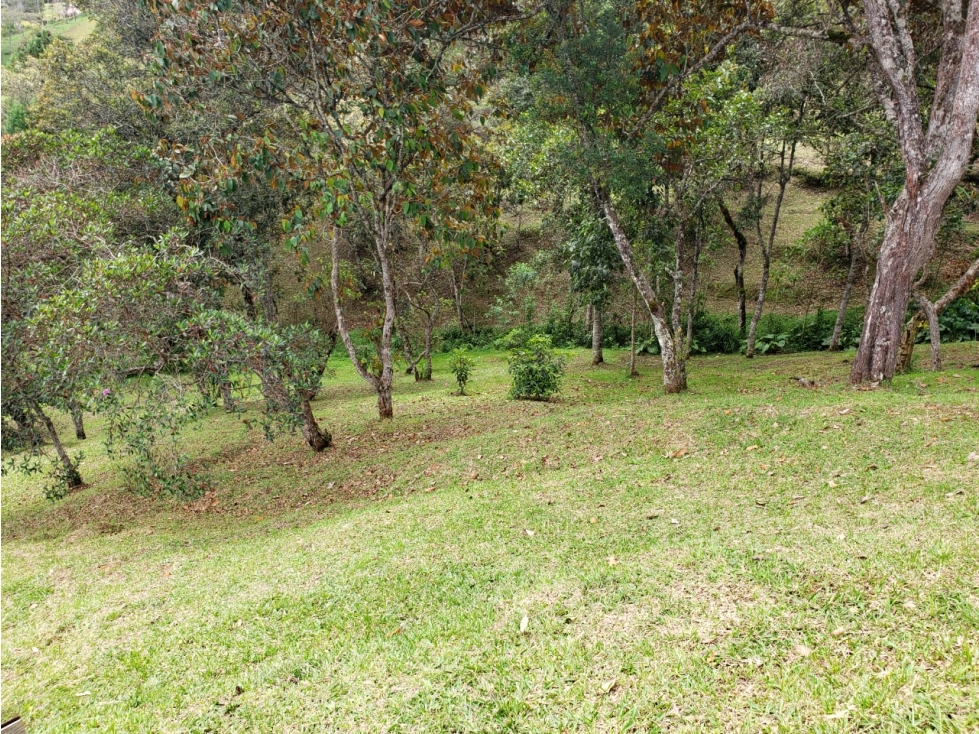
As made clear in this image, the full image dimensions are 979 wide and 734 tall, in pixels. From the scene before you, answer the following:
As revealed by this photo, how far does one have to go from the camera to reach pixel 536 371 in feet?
41.2

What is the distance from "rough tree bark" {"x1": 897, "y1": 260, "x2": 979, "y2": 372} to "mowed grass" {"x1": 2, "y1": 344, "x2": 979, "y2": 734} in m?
1.25

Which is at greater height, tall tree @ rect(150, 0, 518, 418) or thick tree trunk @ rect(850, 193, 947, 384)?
tall tree @ rect(150, 0, 518, 418)

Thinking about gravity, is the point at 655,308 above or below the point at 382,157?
below

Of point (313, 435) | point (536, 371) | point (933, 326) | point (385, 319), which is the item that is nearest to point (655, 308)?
point (536, 371)

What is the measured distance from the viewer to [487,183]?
924 cm

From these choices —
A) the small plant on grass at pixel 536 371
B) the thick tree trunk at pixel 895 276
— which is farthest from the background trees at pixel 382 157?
the small plant on grass at pixel 536 371

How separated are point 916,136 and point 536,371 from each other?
771 centimetres

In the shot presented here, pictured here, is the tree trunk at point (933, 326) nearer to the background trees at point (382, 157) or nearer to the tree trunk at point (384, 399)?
the background trees at point (382, 157)

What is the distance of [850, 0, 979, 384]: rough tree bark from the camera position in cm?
832

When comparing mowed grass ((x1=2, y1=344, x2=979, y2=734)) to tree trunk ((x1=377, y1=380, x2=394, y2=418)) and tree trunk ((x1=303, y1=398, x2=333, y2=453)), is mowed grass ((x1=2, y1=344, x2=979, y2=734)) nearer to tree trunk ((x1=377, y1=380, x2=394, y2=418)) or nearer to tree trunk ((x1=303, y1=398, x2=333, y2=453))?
tree trunk ((x1=303, y1=398, x2=333, y2=453))

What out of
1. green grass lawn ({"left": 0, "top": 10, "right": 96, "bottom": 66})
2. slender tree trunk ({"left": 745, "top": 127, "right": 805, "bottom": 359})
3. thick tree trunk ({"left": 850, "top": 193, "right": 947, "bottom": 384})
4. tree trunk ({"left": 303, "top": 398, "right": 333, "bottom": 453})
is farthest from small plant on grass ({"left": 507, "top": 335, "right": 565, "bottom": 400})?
green grass lawn ({"left": 0, "top": 10, "right": 96, "bottom": 66})

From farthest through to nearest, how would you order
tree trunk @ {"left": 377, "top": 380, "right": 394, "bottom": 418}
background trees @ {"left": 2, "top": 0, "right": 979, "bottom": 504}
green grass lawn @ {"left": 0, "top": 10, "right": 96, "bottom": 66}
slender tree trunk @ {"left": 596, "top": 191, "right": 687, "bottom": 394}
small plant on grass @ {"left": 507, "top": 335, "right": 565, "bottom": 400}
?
1. green grass lawn @ {"left": 0, "top": 10, "right": 96, "bottom": 66}
2. small plant on grass @ {"left": 507, "top": 335, "right": 565, "bottom": 400}
3. tree trunk @ {"left": 377, "top": 380, "right": 394, "bottom": 418}
4. slender tree trunk @ {"left": 596, "top": 191, "right": 687, "bottom": 394}
5. background trees @ {"left": 2, "top": 0, "right": 979, "bottom": 504}

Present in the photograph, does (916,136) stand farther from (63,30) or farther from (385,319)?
(63,30)

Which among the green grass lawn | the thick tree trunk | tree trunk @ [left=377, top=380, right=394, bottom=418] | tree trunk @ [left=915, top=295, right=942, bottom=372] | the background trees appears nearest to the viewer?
the background trees
